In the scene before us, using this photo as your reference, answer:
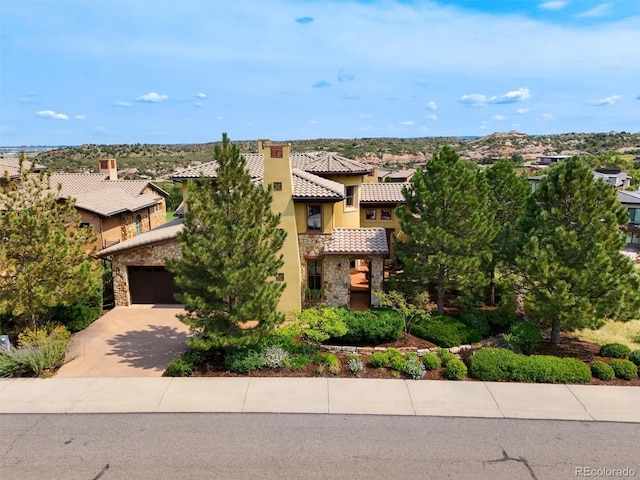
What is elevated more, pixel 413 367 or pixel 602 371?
pixel 413 367

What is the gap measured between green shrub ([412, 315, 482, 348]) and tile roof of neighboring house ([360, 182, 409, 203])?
11.0m

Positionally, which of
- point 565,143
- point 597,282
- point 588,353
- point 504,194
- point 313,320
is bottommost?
point 588,353

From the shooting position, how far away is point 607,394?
43.1 ft

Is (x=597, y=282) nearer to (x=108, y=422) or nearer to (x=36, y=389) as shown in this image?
(x=108, y=422)

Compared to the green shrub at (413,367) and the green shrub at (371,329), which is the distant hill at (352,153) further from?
the green shrub at (413,367)

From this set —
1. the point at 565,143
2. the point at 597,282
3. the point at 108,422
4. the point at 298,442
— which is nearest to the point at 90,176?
the point at 108,422

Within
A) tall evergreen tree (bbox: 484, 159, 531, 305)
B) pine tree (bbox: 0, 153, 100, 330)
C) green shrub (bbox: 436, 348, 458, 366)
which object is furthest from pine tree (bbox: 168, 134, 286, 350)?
tall evergreen tree (bbox: 484, 159, 531, 305)

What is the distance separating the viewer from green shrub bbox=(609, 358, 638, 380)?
46.5 feet

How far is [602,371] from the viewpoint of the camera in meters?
14.1

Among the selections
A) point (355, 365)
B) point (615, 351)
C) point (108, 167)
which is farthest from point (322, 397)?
point (108, 167)

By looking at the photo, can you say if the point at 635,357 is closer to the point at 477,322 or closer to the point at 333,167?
the point at 477,322

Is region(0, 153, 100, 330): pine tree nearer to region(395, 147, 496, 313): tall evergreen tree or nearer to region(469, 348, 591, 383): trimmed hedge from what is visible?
region(395, 147, 496, 313): tall evergreen tree

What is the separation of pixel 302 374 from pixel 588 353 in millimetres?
10660

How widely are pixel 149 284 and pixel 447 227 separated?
13.8m
